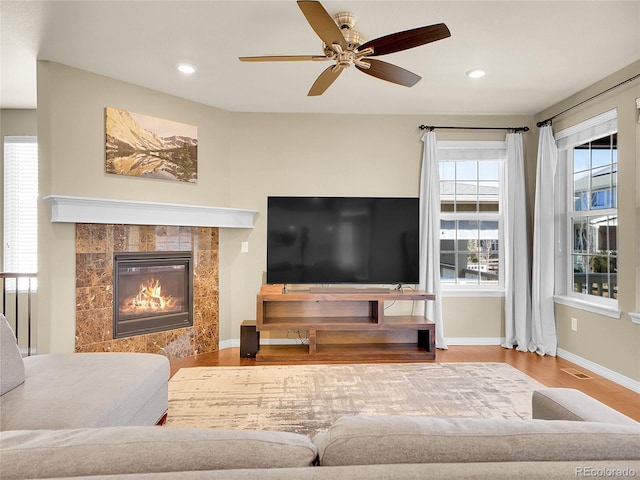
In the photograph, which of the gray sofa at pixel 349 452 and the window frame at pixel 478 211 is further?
the window frame at pixel 478 211

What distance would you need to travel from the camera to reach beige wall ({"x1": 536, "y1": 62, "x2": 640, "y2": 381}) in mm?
3117

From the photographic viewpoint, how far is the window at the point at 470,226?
4555 mm

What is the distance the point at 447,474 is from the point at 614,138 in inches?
156

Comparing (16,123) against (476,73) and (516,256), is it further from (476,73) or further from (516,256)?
(516,256)

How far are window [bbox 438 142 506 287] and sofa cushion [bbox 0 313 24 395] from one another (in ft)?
13.1

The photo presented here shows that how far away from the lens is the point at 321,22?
2.02 metres

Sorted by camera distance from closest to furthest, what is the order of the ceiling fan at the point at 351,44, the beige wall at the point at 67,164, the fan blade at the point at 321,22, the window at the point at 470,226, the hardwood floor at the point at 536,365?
the fan blade at the point at 321,22
the ceiling fan at the point at 351,44
the hardwood floor at the point at 536,365
the beige wall at the point at 67,164
the window at the point at 470,226

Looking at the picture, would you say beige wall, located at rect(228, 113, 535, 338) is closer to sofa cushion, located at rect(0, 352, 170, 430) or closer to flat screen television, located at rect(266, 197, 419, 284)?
flat screen television, located at rect(266, 197, 419, 284)

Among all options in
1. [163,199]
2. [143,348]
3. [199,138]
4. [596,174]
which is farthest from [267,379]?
[596,174]

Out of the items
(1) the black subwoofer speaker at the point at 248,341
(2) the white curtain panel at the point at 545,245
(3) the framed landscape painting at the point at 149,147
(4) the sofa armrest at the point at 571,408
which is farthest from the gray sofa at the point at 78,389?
(2) the white curtain panel at the point at 545,245

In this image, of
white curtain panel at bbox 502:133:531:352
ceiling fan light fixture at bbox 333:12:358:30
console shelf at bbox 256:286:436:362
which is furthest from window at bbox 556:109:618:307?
ceiling fan light fixture at bbox 333:12:358:30

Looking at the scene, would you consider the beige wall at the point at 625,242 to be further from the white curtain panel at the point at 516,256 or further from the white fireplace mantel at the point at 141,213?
the white fireplace mantel at the point at 141,213

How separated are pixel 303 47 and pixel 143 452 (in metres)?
2.89

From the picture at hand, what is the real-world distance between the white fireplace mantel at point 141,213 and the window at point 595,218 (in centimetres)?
346
